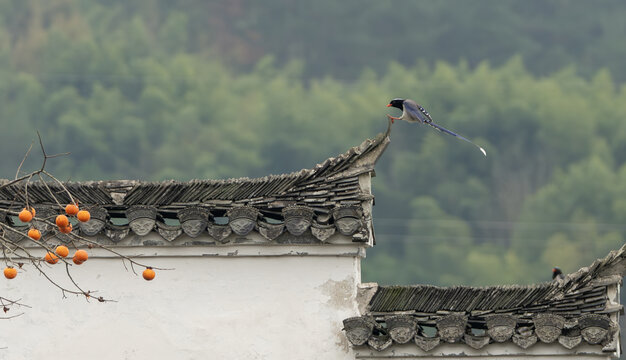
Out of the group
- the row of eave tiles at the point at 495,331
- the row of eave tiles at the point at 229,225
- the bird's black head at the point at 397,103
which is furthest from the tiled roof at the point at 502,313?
the bird's black head at the point at 397,103

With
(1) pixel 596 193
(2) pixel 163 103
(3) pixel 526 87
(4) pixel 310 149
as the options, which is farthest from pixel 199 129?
(1) pixel 596 193

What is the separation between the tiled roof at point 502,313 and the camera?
11.0 m

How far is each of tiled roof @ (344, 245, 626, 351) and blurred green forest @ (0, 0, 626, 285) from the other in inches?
2264

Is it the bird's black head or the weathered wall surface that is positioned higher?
the bird's black head

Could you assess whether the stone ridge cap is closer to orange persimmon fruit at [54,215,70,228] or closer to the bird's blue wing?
the bird's blue wing

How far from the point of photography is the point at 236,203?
38.2ft

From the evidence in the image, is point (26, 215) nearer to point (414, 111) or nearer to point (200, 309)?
point (200, 309)

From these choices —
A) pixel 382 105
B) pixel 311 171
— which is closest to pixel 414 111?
pixel 311 171

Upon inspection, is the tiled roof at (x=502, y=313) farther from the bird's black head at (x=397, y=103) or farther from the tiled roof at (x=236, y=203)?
the bird's black head at (x=397, y=103)

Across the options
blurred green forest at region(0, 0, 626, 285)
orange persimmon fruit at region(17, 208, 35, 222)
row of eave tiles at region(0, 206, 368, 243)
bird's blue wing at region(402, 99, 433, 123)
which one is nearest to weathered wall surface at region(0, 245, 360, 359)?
row of eave tiles at region(0, 206, 368, 243)

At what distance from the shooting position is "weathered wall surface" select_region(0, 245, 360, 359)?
11.3 m

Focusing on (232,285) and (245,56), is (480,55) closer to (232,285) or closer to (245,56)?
→ (245,56)

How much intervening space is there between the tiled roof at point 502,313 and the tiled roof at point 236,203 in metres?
0.57

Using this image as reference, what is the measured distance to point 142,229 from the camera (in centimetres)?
1141
